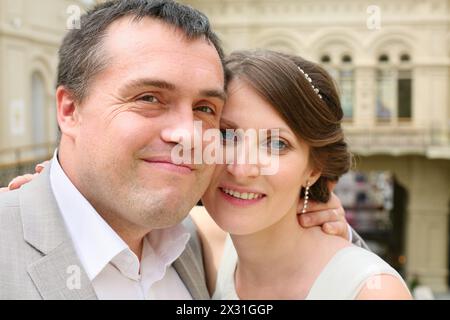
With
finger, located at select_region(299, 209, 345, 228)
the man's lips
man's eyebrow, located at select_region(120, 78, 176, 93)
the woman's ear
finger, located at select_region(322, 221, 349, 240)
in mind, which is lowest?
finger, located at select_region(322, 221, 349, 240)

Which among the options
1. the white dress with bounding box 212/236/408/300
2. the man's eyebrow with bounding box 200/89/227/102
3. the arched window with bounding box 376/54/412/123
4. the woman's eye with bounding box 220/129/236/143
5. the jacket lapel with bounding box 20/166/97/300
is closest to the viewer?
the jacket lapel with bounding box 20/166/97/300

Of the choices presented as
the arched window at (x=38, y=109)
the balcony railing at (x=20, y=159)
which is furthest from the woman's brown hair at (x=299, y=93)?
the arched window at (x=38, y=109)

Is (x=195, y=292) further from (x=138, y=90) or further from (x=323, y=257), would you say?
(x=138, y=90)

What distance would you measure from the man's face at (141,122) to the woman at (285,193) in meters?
0.43

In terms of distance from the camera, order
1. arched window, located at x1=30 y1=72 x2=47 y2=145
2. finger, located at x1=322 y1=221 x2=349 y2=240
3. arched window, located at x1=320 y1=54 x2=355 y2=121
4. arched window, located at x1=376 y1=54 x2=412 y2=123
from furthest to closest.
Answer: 1. arched window, located at x1=376 y1=54 x2=412 y2=123
2. arched window, located at x1=320 y1=54 x2=355 y2=121
3. arched window, located at x1=30 y1=72 x2=47 y2=145
4. finger, located at x1=322 y1=221 x2=349 y2=240

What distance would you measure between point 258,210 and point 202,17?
83 cm

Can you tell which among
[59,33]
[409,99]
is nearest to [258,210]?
[59,33]

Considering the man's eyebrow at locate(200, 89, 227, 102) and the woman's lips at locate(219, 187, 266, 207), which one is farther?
the woman's lips at locate(219, 187, 266, 207)

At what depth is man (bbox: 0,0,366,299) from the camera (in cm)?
175

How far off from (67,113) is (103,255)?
538mm

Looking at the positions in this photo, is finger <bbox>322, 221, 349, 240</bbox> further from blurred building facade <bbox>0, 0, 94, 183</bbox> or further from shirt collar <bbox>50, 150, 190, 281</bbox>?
blurred building facade <bbox>0, 0, 94, 183</bbox>

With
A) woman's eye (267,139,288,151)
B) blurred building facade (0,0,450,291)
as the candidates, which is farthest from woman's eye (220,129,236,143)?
blurred building facade (0,0,450,291)

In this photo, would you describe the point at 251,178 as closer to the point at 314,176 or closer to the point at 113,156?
the point at 314,176

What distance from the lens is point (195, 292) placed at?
2264 millimetres
